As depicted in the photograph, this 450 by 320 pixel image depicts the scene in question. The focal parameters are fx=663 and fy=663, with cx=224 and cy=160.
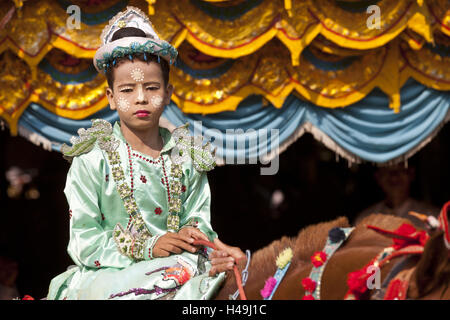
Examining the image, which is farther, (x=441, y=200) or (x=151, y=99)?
(x=441, y=200)

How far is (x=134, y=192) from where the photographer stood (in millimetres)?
2314

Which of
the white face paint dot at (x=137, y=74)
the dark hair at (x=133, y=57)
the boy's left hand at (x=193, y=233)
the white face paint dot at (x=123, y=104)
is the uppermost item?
the dark hair at (x=133, y=57)

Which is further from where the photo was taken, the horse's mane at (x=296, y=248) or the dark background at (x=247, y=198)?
the dark background at (x=247, y=198)

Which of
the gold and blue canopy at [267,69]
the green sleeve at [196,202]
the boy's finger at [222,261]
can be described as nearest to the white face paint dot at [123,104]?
the green sleeve at [196,202]

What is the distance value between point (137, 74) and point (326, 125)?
5.08 feet

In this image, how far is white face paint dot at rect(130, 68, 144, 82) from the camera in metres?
2.24

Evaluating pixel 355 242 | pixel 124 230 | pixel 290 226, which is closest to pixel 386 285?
pixel 355 242

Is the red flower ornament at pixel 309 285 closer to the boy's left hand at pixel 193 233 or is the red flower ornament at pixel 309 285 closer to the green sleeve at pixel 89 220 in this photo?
the boy's left hand at pixel 193 233

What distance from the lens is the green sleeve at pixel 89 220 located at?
2256 millimetres

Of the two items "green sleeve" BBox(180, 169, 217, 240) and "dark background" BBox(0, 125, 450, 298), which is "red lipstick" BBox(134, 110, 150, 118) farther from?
"dark background" BBox(0, 125, 450, 298)

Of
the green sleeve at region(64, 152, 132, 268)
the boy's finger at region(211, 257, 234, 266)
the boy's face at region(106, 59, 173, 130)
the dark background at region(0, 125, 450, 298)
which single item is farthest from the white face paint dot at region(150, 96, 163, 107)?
the dark background at region(0, 125, 450, 298)

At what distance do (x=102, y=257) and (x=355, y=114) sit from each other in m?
1.79

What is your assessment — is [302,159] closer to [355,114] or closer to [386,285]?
[355,114]

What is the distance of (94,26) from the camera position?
3.32 m
